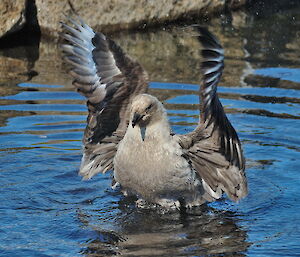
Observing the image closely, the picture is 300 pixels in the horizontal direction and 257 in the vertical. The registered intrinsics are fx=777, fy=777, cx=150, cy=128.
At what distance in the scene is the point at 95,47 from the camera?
7301 mm

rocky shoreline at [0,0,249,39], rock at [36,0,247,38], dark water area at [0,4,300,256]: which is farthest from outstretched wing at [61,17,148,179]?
rock at [36,0,247,38]

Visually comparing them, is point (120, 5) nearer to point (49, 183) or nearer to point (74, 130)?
point (74, 130)

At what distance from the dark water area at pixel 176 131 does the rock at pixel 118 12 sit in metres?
0.23

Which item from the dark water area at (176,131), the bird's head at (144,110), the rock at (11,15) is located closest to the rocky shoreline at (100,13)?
the rock at (11,15)

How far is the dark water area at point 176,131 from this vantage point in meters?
6.31

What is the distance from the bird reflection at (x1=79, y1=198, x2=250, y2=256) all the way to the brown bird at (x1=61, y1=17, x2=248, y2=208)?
19 centimetres

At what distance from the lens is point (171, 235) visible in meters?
6.49

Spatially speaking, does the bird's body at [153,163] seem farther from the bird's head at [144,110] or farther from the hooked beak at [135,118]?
the hooked beak at [135,118]

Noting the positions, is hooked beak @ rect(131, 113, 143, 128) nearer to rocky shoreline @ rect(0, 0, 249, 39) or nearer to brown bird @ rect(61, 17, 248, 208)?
brown bird @ rect(61, 17, 248, 208)

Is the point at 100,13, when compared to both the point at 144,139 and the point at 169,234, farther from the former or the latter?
the point at 169,234

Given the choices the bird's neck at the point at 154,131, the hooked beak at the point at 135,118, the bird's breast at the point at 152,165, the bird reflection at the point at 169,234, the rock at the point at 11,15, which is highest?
the rock at the point at 11,15

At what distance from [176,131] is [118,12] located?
4241 millimetres

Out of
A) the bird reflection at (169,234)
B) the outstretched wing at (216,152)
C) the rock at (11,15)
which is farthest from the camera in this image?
the rock at (11,15)

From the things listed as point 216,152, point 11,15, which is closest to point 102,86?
point 216,152
